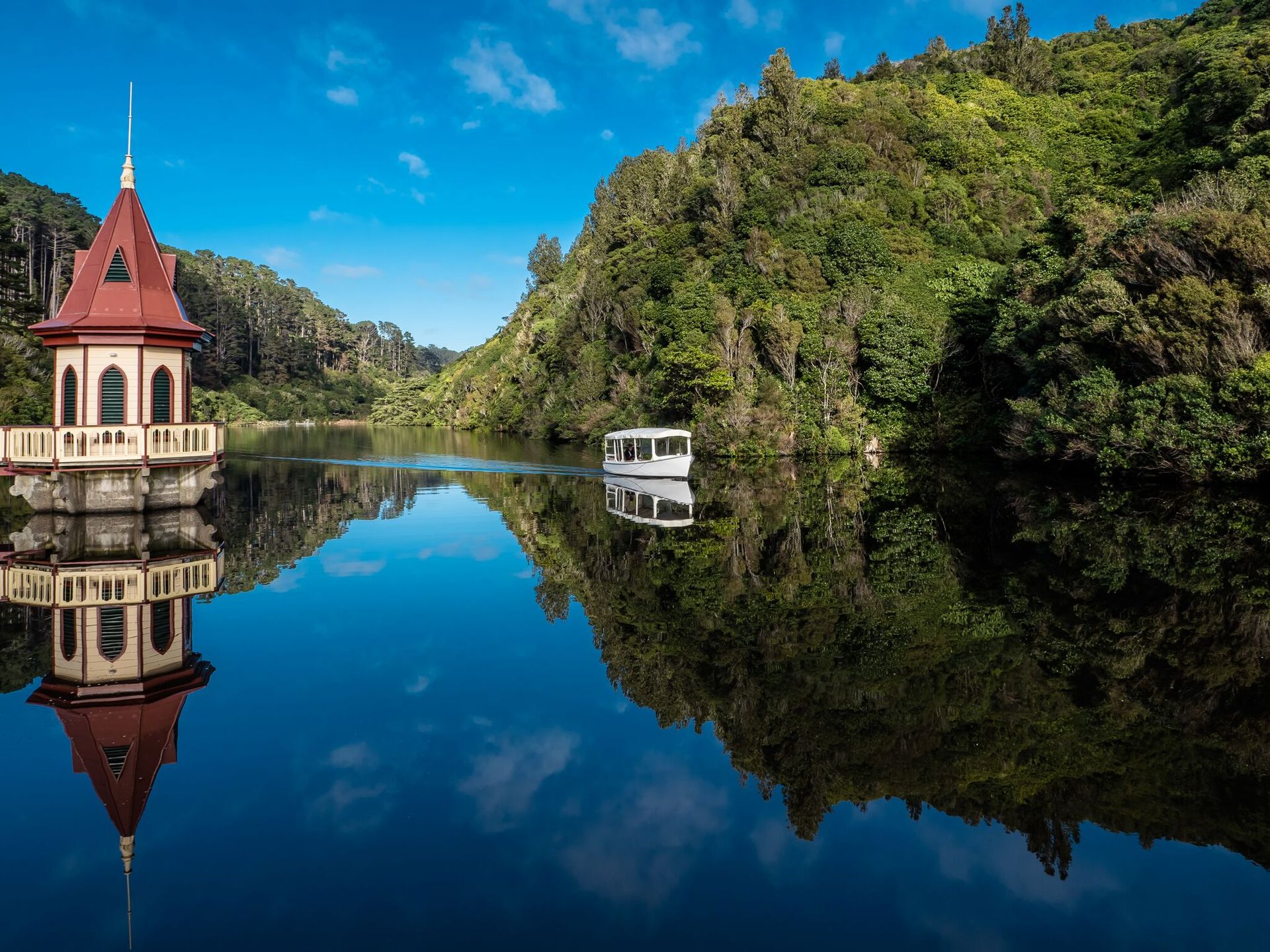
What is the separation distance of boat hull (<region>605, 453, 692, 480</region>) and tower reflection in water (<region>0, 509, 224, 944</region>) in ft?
57.2

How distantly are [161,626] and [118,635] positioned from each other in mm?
589

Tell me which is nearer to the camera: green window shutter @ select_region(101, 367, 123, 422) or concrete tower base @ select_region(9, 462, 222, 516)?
concrete tower base @ select_region(9, 462, 222, 516)

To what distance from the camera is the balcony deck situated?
65.2 feet

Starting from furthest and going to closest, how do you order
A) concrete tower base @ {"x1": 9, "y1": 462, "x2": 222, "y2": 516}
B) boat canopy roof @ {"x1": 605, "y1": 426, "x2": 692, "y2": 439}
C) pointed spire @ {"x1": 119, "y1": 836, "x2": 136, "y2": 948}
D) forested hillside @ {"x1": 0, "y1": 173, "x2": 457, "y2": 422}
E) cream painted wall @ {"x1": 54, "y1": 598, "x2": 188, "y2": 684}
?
forested hillside @ {"x1": 0, "y1": 173, "x2": 457, "y2": 422}
boat canopy roof @ {"x1": 605, "y1": 426, "x2": 692, "y2": 439}
concrete tower base @ {"x1": 9, "y1": 462, "x2": 222, "y2": 516}
cream painted wall @ {"x1": 54, "y1": 598, "x2": 188, "y2": 684}
pointed spire @ {"x1": 119, "y1": 836, "x2": 136, "y2": 948}

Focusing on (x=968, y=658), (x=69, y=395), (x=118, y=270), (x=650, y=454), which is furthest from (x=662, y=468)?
(x=968, y=658)

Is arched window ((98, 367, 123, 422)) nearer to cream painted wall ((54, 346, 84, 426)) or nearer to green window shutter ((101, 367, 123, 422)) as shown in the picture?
green window shutter ((101, 367, 123, 422))

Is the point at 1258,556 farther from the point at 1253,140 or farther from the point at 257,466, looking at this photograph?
the point at 257,466

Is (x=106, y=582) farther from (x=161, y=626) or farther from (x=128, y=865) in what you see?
(x=128, y=865)

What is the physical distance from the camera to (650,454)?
3384 centimetres

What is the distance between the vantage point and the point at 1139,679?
879cm

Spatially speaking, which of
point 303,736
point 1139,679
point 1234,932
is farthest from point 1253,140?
point 303,736

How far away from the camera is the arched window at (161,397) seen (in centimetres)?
2173

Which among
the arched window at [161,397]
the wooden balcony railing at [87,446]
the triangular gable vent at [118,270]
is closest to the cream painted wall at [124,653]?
the wooden balcony railing at [87,446]

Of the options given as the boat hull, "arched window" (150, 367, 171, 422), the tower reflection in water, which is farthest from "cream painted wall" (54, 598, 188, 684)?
the boat hull
